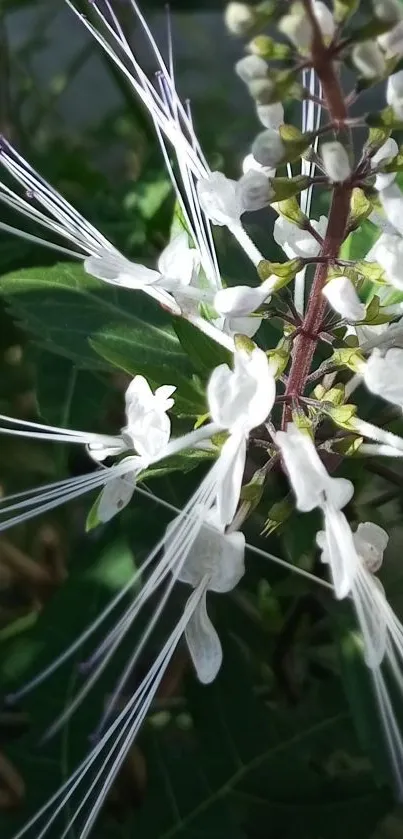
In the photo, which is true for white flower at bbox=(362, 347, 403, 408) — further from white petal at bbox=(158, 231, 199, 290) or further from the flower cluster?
white petal at bbox=(158, 231, 199, 290)

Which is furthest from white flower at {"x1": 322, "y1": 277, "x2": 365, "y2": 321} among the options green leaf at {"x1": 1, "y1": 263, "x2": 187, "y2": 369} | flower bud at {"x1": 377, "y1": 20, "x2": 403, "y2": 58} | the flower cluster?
green leaf at {"x1": 1, "y1": 263, "x2": 187, "y2": 369}

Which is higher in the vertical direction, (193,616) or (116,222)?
(116,222)

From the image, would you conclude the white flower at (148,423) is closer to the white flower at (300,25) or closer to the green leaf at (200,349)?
the green leaf at (200,349)

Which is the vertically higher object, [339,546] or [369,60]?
[369,60]

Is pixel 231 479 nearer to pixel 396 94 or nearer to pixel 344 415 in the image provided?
pixel 344 415

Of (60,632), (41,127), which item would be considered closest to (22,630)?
(60,632)

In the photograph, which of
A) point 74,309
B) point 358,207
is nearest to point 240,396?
point 358,207

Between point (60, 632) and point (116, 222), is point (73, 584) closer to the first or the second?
point (60, 632)
